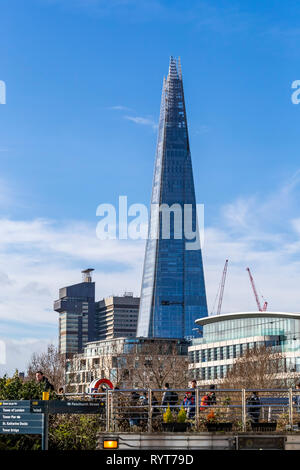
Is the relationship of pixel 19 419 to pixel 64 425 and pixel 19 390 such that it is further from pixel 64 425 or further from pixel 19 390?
pixel 19 390

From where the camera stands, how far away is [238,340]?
145875 mm

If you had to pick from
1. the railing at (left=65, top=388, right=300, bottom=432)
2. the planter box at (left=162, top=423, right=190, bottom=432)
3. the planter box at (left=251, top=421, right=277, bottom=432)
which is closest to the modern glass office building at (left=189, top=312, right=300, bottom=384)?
the railing at (left=65, top=388, right=300, bottom=432)

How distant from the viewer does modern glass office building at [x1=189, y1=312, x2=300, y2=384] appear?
133 m

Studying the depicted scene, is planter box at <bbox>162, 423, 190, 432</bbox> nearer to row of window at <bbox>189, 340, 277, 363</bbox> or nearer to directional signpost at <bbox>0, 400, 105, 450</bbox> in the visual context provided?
directional signpost at <bbox>0, 400, 105, 450</bbox>

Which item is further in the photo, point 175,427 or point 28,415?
point 175,427

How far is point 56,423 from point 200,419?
20.3 feet

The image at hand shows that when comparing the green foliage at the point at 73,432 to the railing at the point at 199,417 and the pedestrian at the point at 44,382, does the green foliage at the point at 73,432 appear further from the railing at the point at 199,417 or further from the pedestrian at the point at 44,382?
the railing at the point at 199,417

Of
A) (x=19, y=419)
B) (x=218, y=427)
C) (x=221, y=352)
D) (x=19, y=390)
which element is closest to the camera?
(x=19, y=419)

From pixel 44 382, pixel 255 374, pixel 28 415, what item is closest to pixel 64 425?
pixel 44 382

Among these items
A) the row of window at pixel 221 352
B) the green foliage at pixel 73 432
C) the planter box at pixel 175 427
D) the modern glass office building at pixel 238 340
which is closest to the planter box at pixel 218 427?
the planter box at pixel 175 427

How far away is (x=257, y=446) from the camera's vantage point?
25906mm

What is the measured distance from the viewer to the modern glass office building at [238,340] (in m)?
133

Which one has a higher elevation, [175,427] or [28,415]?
[28,415]
